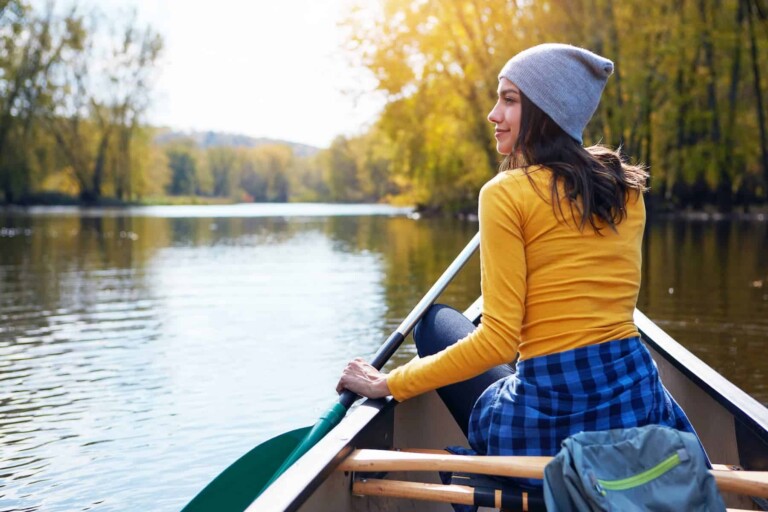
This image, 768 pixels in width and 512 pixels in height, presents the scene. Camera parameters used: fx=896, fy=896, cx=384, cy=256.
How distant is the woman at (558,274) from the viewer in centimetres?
206

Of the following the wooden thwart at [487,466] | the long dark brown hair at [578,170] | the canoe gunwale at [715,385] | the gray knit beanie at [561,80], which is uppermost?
the gray knit beanie at [561,80]

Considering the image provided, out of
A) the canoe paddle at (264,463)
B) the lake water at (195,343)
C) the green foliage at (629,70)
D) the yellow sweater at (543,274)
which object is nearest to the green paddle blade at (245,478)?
the canoe paddle at (264,463)

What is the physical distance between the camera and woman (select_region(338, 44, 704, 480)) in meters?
2.06

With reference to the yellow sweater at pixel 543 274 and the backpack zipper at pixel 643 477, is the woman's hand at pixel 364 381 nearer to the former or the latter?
the yellow sweater at pixel 543 274

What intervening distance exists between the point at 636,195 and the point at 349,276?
9.65 metres

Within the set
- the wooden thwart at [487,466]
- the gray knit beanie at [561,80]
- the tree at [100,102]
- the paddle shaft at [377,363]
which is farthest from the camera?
the tree at [100,102]

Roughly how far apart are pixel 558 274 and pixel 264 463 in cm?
128

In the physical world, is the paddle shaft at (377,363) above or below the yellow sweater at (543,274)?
below

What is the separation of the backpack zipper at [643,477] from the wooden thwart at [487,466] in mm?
195

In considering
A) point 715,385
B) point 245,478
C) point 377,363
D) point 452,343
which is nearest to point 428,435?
point 377,363

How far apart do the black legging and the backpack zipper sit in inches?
29.2

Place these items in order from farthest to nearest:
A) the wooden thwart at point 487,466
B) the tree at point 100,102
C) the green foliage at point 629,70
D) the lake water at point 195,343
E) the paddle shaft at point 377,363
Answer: the tree at point 100,102 → the green foliage at point 629,70 → the lake water at point 195,343 → the paddle shaft at point 377,363 → the wooden thwart at point 487,466

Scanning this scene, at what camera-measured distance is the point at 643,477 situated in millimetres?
1853

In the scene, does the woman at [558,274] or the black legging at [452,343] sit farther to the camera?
the black legging at [452,343]
